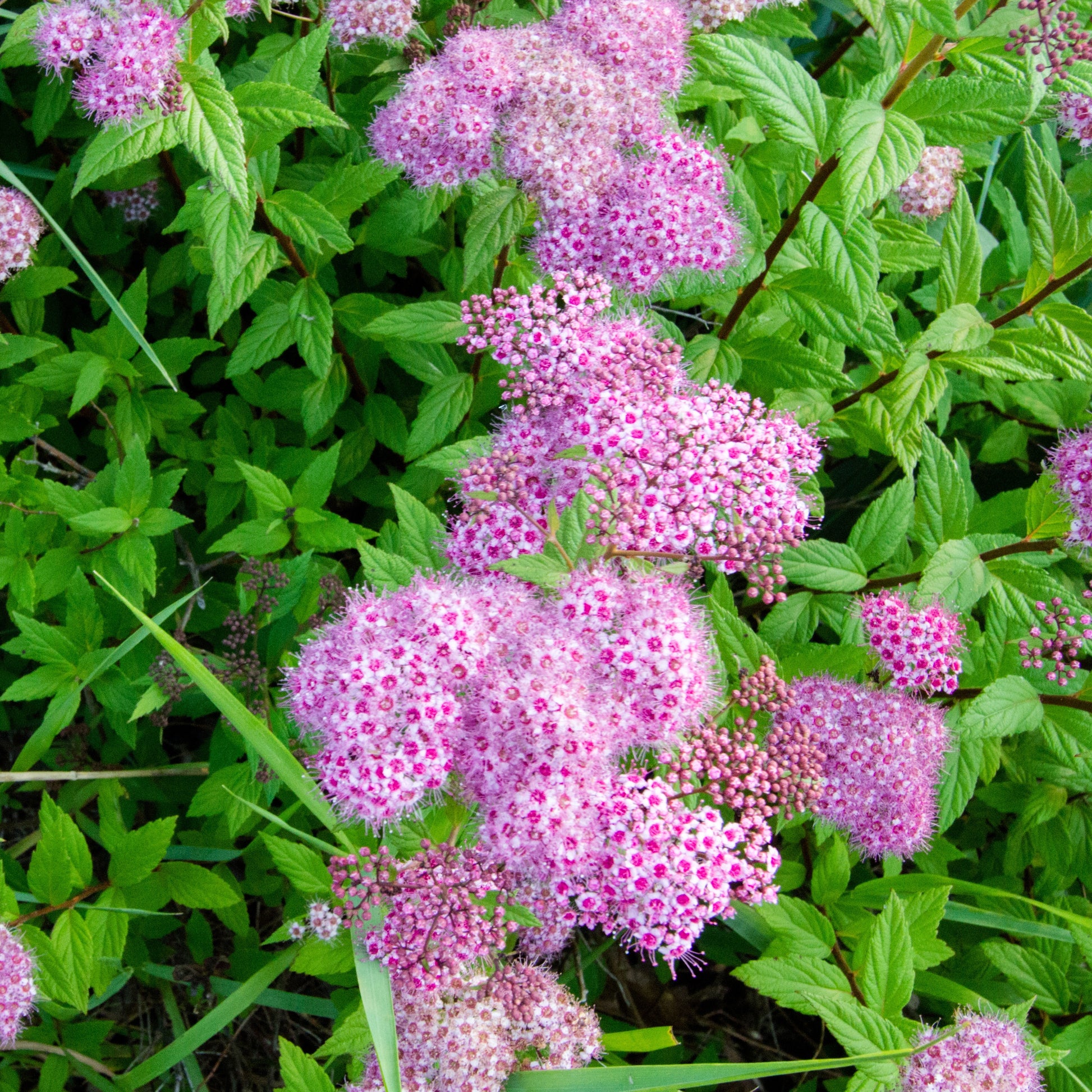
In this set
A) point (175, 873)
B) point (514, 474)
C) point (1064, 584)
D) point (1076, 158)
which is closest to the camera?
point (514, 474)

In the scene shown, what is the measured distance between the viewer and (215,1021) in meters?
2.68

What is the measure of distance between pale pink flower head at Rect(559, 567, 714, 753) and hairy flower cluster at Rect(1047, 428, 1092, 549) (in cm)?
128

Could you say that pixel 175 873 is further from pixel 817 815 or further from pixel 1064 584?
Result: pixel 1064 584

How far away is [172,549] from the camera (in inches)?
147

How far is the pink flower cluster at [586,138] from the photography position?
280 centimetres

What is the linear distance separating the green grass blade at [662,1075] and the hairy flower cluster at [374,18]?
125 inches

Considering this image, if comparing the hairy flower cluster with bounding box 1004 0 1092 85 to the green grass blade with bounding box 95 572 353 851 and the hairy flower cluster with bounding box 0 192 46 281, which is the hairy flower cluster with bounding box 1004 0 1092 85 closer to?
the green grass blade with bounding box 95 572 353 851

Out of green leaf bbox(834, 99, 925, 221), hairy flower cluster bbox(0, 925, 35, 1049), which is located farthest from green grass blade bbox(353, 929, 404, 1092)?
green leaf bbox(834, 99, 925, 221)

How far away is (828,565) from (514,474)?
131 centimetres

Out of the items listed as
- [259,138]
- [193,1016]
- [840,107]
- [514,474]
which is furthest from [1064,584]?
[193,1016]

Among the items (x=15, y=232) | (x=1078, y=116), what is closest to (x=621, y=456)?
(x=1078, y=116)

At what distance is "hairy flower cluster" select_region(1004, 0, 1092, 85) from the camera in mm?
2500

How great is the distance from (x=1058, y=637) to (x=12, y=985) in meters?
3.10

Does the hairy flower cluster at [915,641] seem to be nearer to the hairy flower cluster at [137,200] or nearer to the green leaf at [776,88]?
the green leaf at [776,88]
